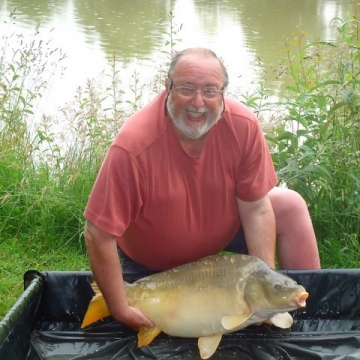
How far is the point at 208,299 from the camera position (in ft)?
7.14

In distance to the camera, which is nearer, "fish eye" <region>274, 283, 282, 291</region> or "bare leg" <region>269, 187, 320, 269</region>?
"fish eye" <region>274, 283, 282, 291</region>

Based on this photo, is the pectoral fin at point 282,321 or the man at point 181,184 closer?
the man at point 181,184

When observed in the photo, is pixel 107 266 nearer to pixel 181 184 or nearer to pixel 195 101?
pixel 181 184

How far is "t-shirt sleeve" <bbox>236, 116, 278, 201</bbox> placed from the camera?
2.28 meters

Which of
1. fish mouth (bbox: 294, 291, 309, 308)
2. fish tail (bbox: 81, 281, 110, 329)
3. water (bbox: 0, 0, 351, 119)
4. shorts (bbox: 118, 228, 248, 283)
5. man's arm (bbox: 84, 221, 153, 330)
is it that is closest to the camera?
fish mouth (bbox: 294, 291, 309, 308)

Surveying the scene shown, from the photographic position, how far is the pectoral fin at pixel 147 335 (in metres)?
2.18

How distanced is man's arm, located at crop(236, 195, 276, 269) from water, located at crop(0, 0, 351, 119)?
131 inches

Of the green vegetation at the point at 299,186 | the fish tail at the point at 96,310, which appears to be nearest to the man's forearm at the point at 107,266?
the fish tail at the point at 96,310

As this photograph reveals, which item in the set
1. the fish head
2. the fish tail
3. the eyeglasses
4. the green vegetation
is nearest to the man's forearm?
the fish tail

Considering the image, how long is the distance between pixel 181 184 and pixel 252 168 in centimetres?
27

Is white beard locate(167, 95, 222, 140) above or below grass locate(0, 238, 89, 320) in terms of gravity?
above

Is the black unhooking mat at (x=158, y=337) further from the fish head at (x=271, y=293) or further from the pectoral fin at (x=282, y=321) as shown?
the fish head at (x=271, y=293)

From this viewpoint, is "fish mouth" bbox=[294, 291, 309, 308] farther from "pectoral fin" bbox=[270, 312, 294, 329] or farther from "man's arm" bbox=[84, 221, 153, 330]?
"man's arm" bbox=[84, 221, 153, 330]

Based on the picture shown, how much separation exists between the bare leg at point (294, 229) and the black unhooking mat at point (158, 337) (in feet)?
0.31
